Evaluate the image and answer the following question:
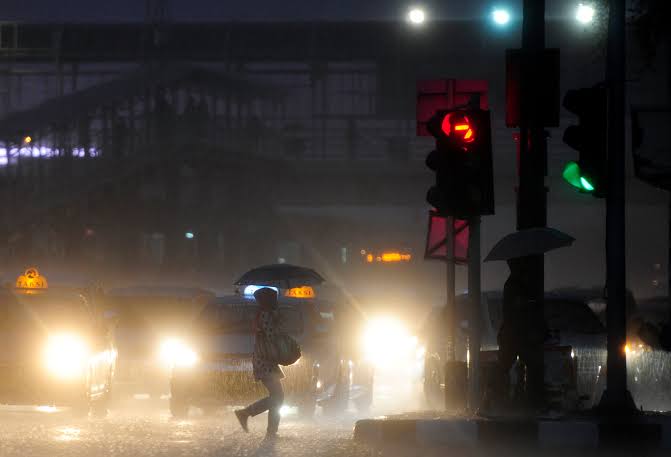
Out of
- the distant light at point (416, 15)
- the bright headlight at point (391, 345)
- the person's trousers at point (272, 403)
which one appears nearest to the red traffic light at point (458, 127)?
the person's trousers at point (272, 403)

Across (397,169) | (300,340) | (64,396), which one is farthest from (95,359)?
(397,169)

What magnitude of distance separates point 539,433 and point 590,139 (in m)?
2.89

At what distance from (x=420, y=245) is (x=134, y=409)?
200 feet

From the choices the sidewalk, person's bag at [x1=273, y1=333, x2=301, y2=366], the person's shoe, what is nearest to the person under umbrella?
the sidewalk

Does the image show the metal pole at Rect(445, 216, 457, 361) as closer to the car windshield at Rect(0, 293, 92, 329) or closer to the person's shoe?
the person's shoe

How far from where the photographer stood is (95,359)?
19641 millimetres

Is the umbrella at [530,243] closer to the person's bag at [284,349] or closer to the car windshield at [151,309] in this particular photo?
the person's bag at [284,349]

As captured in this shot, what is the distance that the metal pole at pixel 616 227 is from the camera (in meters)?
14.8

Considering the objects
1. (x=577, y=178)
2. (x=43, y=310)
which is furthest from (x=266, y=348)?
(x=43, y=310)

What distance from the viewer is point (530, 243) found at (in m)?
14.9

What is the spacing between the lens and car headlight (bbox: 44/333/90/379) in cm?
1878

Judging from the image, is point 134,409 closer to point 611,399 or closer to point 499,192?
point 611,399

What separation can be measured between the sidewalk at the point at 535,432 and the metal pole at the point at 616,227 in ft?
1.18

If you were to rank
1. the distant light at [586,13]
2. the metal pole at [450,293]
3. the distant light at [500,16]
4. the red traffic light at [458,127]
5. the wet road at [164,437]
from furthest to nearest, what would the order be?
the distant light at [500,16], the distant light at [586,13], the metal pole at [450,293], the red traffic light at [458,127], the wet road at [164,437]
